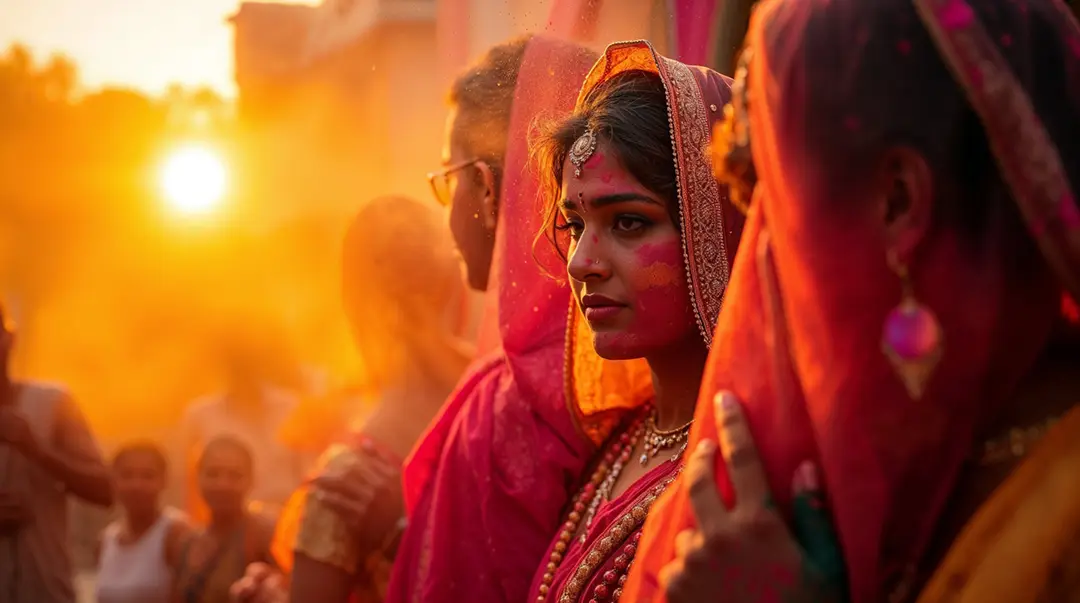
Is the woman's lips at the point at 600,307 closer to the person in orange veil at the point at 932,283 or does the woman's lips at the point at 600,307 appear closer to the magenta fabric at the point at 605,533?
the magenta fabric at the point at 605,533

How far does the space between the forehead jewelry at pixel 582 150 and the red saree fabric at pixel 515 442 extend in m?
0.45

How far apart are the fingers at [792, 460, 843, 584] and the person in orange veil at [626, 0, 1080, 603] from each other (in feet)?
0.08

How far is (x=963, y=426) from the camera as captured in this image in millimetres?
1526

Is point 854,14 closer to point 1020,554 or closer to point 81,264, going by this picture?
point 1020,554

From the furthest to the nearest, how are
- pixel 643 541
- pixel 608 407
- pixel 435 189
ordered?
1. pixel 435 189
2. pixel 608 407
3. pixel 643 541

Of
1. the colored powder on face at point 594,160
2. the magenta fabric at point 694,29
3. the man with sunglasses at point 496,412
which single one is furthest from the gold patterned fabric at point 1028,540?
the magenta fabric at point 694,29

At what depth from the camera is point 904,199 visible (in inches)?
60.1

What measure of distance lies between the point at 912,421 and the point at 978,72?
395mm

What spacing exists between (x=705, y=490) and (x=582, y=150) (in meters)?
0.94

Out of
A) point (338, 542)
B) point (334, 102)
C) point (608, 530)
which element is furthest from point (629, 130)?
point (334, 102)

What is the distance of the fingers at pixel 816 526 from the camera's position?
5.14 feet

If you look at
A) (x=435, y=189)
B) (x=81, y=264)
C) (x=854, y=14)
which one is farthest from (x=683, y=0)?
(x=81, y=264)

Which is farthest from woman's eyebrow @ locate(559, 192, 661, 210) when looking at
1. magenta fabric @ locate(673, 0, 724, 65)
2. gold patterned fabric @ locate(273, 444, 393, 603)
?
gold patterned fabric @ locate(273, 444, 393, 603)

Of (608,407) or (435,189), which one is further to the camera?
(435,189)
